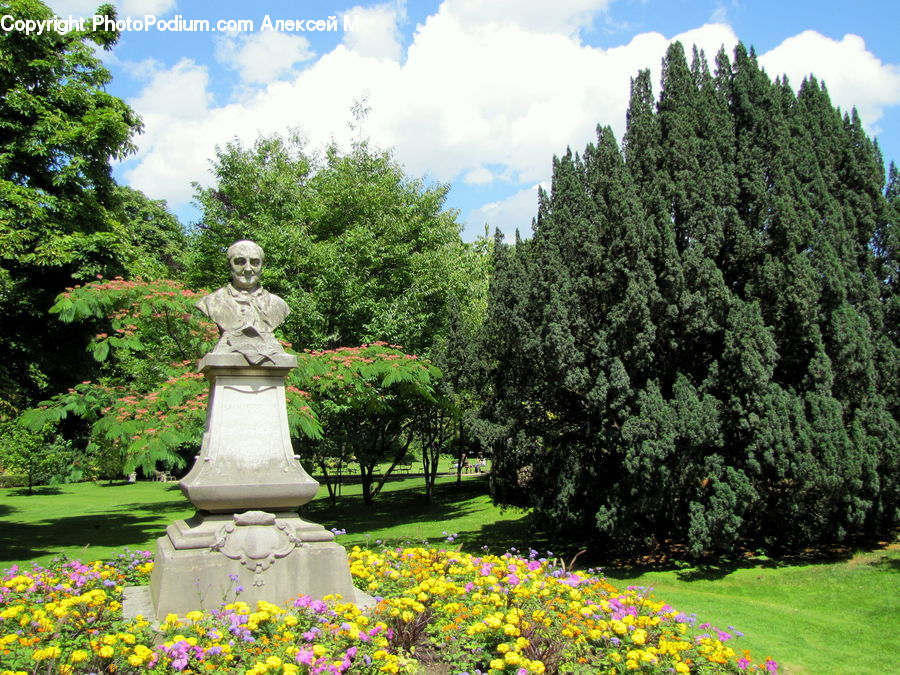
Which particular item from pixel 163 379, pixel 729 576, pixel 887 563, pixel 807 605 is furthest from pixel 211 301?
pixel 887 563

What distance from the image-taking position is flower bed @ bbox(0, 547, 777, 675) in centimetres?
376

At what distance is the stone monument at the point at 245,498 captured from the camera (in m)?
5.18

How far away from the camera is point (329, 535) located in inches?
225

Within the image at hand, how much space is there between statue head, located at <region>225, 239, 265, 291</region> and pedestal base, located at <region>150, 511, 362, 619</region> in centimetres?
225

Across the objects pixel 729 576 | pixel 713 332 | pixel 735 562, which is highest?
pixel 713 332

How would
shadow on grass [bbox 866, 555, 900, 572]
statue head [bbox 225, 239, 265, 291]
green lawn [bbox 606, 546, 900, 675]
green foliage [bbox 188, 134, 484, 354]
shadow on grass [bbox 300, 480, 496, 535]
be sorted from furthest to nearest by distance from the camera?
shadow on grass [bbox 300, 480, 496, 535], green foliage [bbox 188, 134, 484, 354], shadow on grass [bbox 866, 555, 900, 572], green lawn [bbox 606, 546, 900, 675], statue head [bbox 225, 239, 265, 291]

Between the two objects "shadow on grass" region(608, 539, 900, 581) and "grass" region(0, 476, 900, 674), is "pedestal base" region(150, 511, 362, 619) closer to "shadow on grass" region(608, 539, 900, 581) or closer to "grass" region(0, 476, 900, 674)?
"grass" region(0, 476, 900, 674)

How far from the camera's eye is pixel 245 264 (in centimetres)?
634

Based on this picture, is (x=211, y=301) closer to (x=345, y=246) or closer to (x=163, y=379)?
(x=163, y=379)

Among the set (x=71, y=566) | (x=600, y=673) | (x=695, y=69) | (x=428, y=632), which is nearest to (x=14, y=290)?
(x=71, y=566)

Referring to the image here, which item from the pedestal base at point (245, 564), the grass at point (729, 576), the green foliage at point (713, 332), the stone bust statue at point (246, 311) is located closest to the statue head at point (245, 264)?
the stone bust statue at point (246, 311)

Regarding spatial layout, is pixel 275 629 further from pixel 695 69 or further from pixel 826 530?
pixel 695 69

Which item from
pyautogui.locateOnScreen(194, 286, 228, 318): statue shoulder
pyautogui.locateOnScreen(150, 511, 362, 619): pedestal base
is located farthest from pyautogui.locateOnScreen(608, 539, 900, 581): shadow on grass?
pyautogui.locateOnScreen(194, 286, 228, 318): statue shoulder

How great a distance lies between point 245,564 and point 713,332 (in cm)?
816
